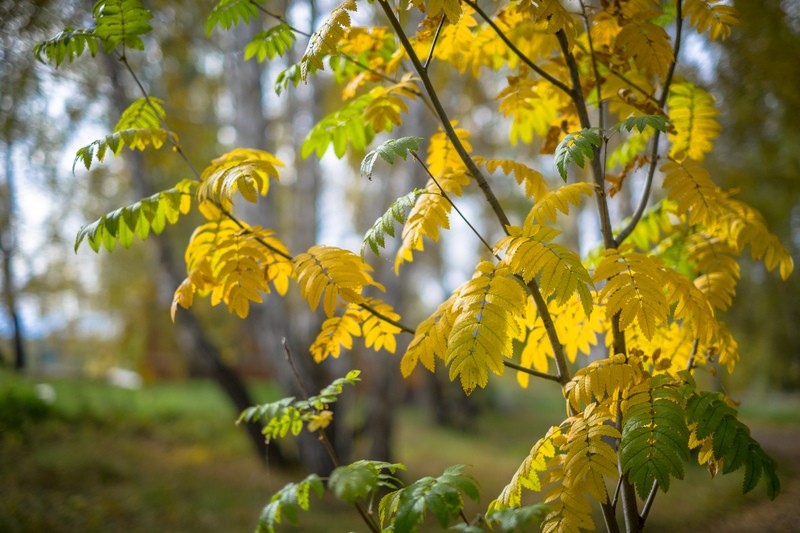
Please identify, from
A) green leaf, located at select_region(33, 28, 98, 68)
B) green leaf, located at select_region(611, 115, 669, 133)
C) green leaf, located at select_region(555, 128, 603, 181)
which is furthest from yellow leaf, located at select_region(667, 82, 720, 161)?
green leaf, located at select_region(33, 28, 98, 68)

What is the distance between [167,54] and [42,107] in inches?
71.3

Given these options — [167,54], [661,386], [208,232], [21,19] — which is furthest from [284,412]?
[167,54]

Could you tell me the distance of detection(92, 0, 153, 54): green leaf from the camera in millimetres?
1791

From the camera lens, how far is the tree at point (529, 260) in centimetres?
139

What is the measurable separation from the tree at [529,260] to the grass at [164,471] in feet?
14.6

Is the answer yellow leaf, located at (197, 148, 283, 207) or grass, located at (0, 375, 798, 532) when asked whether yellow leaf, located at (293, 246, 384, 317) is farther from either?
grass, located at (0, 375, 798, 532)

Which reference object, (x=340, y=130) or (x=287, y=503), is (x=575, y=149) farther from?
(x=287, y=503)

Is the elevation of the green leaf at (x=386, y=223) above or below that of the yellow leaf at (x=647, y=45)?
below

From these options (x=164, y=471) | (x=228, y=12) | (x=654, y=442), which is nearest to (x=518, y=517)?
Result: (x=654, y=442)

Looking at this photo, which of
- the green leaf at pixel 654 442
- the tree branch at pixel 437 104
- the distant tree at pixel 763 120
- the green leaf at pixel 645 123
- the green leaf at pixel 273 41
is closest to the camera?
the green leaf at pixel 654 442

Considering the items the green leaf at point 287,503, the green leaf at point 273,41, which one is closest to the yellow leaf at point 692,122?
the green leaf at point 273,41

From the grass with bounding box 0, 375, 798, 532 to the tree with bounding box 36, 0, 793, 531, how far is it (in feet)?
14.6

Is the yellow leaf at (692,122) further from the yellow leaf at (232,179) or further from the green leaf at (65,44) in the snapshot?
the green leaf at (65,44)

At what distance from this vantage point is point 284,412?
174 centimetres
